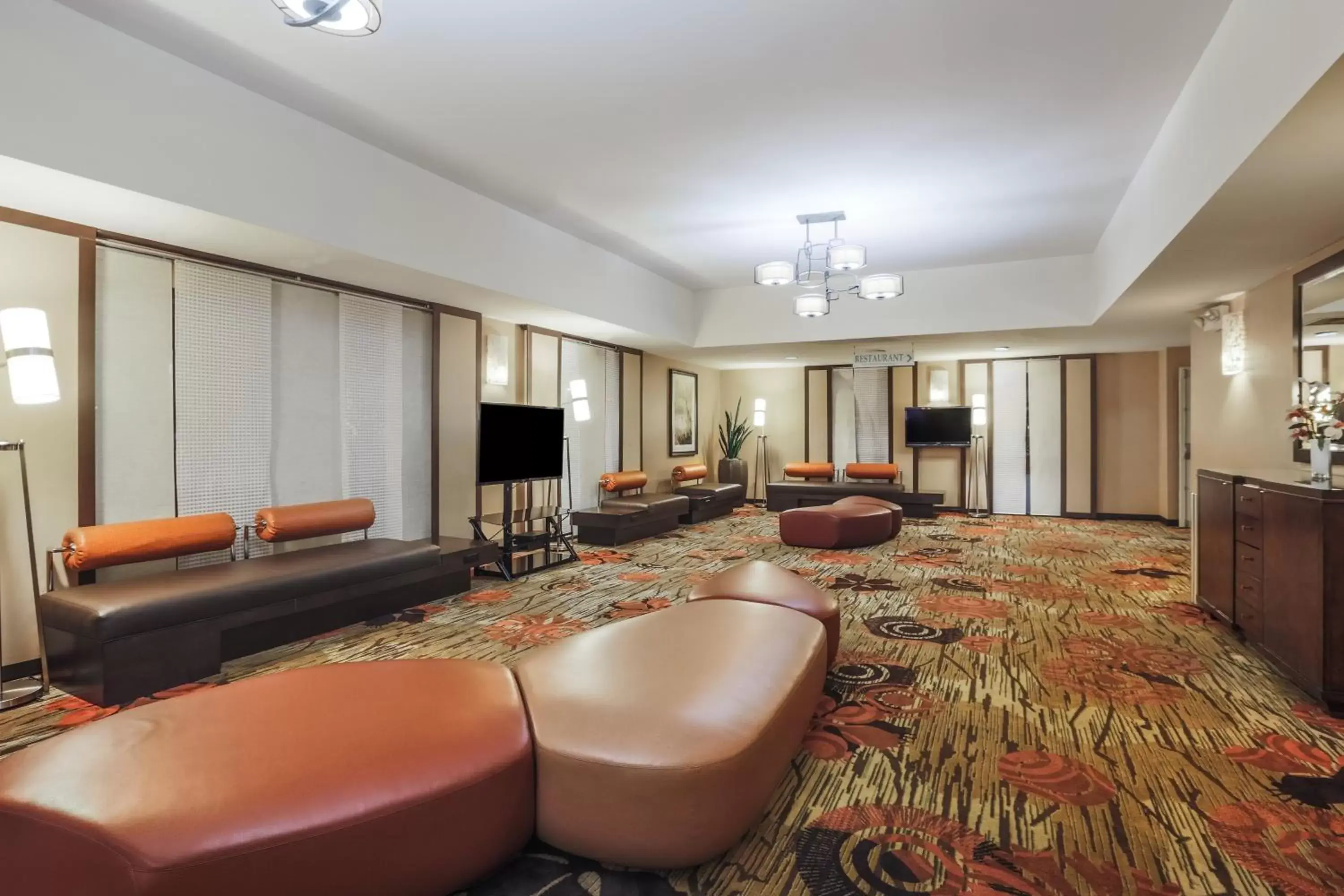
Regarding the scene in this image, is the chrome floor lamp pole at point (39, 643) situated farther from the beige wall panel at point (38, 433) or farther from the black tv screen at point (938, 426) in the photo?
the black tv screen at point (938, 426)

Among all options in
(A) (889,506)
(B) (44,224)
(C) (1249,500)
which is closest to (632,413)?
(A) (889,506)

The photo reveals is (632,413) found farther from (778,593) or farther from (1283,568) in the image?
(1283,568)

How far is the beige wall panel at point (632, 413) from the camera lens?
927cm

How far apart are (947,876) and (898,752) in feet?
2.45

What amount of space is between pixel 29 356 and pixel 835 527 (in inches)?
254

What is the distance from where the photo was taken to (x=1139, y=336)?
806cm

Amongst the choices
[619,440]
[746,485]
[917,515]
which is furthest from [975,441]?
[619,440]

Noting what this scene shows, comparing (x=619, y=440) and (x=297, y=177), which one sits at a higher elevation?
(x=297, y=177)

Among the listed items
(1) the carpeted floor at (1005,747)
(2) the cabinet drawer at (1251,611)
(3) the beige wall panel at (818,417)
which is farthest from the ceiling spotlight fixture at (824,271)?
(3) the beige wall panel at (818,417)

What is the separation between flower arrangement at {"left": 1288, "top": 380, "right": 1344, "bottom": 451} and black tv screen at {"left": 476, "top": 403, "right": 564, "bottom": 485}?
553 centimetres

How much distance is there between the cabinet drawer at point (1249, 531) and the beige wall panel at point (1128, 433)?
263 inches

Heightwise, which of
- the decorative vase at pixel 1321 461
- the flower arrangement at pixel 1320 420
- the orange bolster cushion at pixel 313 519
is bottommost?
the orange bolster cushion at pixel 313 519

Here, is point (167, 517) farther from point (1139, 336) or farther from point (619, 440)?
point (1139, 336)

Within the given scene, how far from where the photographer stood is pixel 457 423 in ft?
21.0
